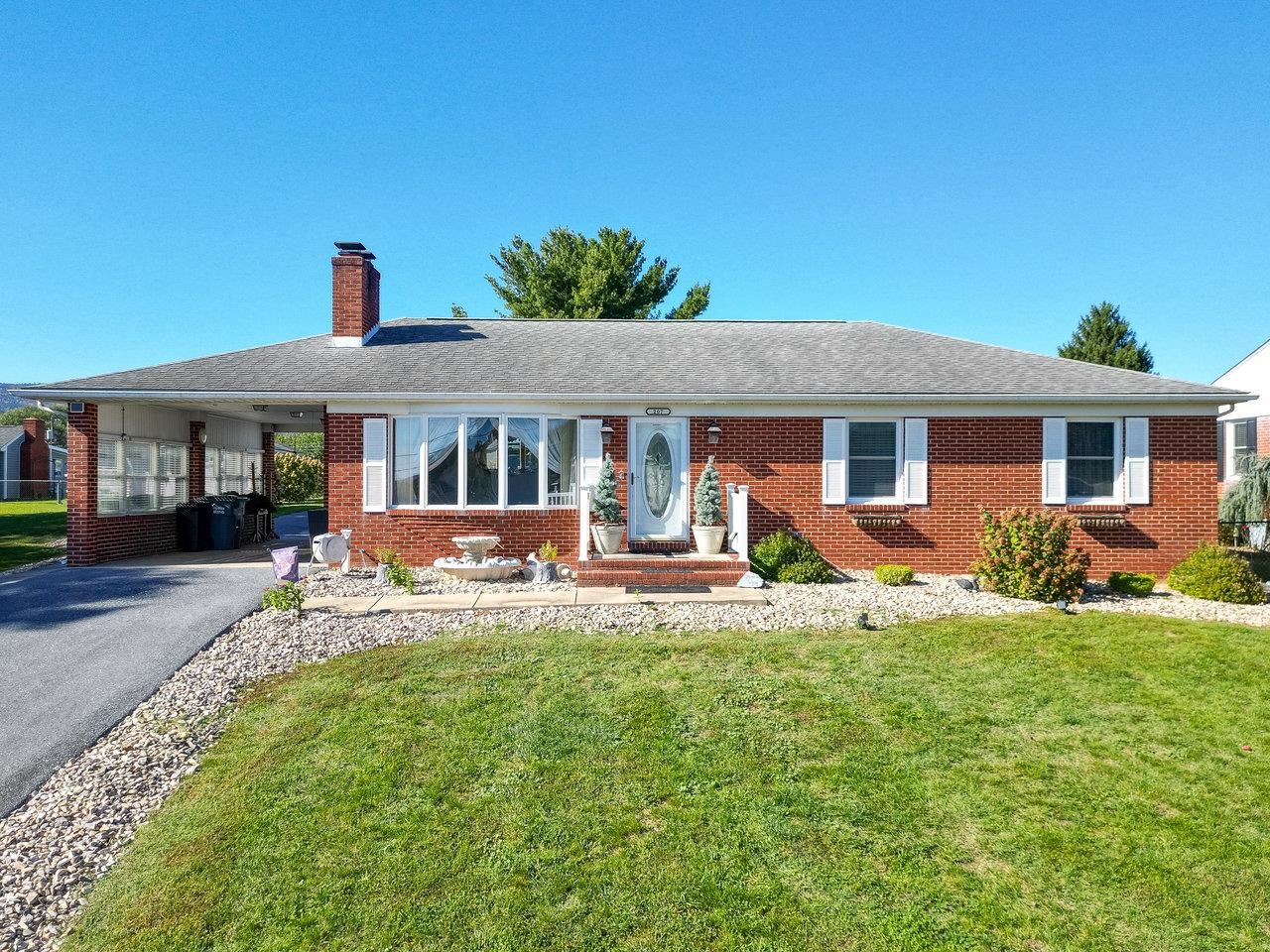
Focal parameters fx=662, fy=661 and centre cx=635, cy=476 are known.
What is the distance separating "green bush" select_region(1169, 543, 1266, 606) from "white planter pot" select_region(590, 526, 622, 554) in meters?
8.75

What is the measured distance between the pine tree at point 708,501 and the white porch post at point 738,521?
0.69 feet

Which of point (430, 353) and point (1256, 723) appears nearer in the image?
point (1256, 723)

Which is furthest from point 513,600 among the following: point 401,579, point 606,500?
point 606,500

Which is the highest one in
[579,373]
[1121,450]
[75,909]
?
[579,373]

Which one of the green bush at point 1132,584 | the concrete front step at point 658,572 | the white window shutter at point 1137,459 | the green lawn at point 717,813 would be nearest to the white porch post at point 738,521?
the concrete front step at point 658,572

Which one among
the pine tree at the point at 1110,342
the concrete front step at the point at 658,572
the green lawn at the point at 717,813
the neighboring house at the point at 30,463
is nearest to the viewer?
the green lawn at the point at 717,813

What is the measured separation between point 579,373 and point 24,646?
8233 millimetres

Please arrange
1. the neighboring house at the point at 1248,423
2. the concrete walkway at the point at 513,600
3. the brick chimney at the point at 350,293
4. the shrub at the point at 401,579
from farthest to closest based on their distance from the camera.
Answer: the neighboring house at the point at 1248,423 < the brick chimney at the point at 350,293 < the shrub at the point at 401,579 < the concrete walkway at the point at 513,600

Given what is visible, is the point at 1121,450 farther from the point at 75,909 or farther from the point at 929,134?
the point at 75,909

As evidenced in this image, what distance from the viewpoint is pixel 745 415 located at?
1152 centimetres

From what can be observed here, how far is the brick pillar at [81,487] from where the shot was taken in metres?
11.4

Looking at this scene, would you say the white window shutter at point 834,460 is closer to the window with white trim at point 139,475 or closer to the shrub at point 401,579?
A: the shrub at point 401,579

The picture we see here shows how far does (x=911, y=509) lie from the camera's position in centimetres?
1152

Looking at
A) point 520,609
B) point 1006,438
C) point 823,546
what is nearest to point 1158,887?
point 520,609
